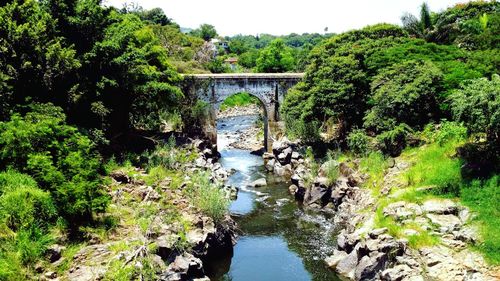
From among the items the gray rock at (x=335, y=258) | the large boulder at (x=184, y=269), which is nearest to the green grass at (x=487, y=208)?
the gray rock at (x=335, y=258)

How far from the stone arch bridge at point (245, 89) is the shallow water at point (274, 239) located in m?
6.70

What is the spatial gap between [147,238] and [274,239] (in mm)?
7747

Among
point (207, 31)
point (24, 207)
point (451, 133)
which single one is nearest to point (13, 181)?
point (24, 207)

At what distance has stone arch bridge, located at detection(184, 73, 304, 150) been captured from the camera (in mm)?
35969

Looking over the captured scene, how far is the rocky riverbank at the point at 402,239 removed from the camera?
15.1 meters

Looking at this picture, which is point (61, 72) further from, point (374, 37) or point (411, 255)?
point (374, 37)

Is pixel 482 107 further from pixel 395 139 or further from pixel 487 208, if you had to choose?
pixel 395 139

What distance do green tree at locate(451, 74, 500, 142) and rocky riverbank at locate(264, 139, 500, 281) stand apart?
10.4 ft

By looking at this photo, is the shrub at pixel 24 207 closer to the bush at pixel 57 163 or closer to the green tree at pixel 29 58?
the bush at pixel 57 163

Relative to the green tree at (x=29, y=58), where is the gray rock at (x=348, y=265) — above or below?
below

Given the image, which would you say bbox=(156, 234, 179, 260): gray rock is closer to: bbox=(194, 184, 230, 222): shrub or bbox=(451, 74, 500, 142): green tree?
bbox=(194, 184, 230, 222): shrub

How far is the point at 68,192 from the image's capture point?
15.1 m

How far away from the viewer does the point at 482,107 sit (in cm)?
1744

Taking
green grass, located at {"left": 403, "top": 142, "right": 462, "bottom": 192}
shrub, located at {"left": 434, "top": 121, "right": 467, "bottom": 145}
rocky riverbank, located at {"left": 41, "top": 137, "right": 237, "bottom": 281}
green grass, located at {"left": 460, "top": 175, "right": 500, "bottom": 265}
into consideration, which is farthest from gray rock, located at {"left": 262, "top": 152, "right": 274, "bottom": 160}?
green grass, located at {"left": 460, "top": 175, "right": 500, "bottom": 265}
